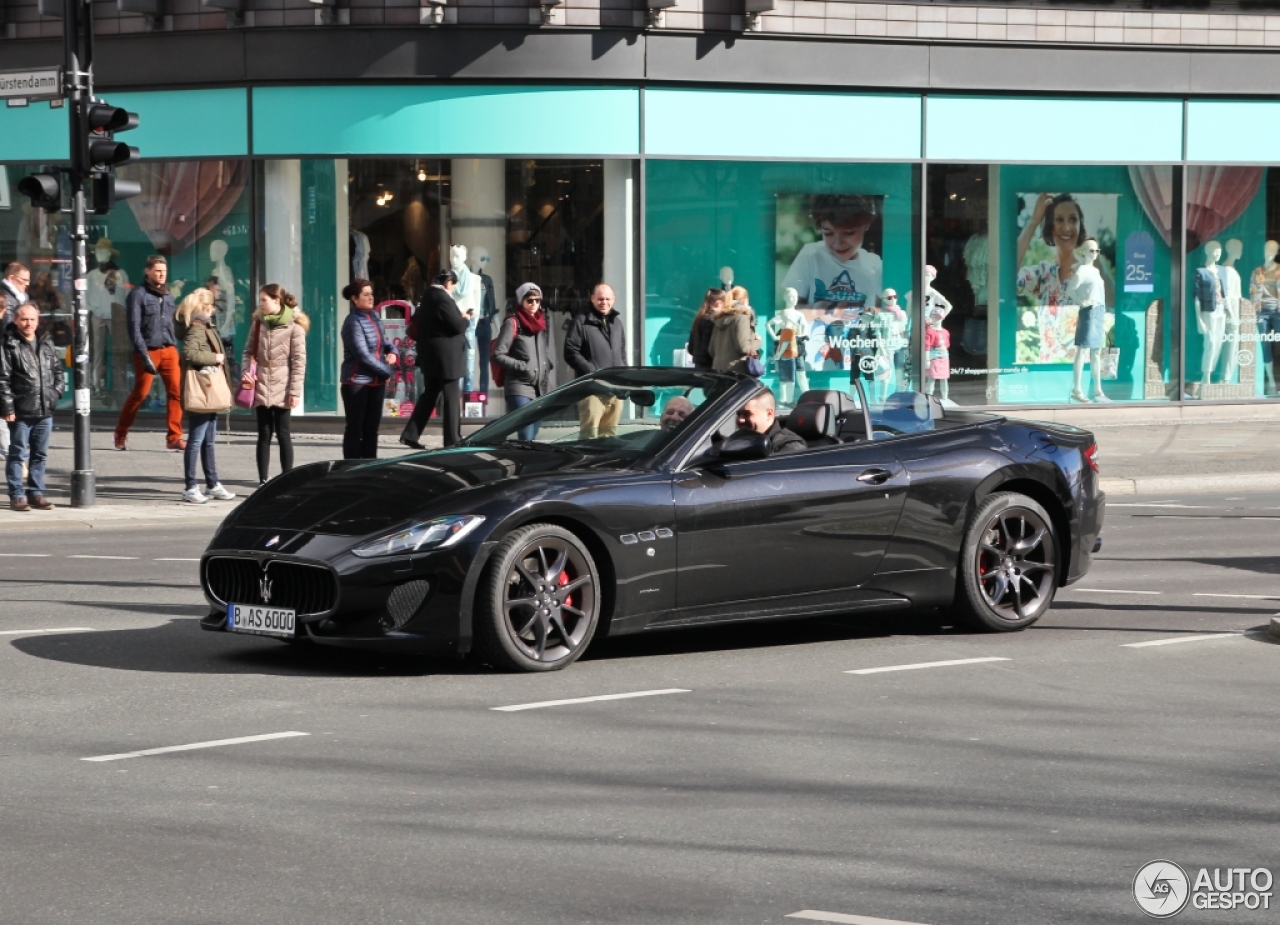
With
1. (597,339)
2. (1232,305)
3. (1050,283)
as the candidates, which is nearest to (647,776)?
(597,339)

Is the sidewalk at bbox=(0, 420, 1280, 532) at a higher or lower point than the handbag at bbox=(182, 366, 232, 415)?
lower

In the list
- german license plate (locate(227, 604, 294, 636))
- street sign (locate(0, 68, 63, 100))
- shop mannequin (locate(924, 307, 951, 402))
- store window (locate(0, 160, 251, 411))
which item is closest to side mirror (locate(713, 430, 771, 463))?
german license plate (locate(227, 604, 294, 636))

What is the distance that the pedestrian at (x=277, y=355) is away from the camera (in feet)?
58.1

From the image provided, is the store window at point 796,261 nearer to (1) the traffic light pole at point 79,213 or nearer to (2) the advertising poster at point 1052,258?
(2) the advertising poster at point 1052,258

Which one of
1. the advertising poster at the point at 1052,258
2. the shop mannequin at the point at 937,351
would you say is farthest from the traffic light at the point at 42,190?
the advertising poster at the point at 1052,258

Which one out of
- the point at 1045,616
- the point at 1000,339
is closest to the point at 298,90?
the point at 1000,339

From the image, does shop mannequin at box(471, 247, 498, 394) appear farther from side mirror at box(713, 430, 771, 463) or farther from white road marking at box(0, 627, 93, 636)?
side mirror at box(713, 430, 771, 463)

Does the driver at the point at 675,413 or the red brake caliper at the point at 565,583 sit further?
the driver at the point at 675,413

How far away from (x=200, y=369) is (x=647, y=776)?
11.4m

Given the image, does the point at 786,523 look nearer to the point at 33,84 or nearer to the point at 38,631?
the point at 38,631

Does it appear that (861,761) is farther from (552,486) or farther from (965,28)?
(965,28)

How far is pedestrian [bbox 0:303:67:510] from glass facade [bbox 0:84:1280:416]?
23.1 feet

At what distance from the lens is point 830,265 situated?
24.8 metres

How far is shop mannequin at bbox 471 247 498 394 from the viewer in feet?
76.8
